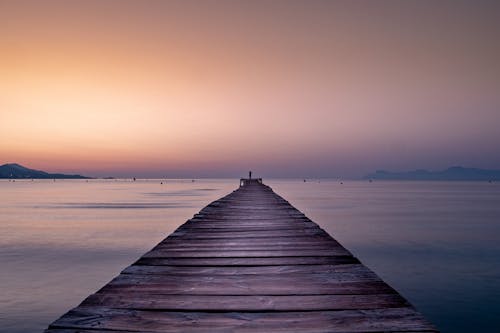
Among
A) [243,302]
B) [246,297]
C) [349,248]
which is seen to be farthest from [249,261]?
[349,248]

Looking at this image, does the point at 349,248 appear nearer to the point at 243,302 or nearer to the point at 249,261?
the point at 249,261

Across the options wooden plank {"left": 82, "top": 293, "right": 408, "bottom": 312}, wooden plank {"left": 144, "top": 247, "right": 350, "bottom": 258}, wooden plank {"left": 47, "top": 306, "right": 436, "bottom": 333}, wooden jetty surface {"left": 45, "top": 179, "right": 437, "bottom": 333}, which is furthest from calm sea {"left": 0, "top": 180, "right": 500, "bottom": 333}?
wooden plank {"left": 47, "top": 306, "right": 436, "bottom": 333}

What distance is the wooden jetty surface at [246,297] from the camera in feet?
9.04

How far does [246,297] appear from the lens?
135 inches

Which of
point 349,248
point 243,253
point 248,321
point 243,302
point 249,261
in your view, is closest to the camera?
point 248,321

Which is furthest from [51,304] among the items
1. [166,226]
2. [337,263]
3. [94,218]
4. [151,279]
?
[94,218]

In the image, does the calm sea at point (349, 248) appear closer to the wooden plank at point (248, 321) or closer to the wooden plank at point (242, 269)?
the wooden plank at point (242, 269)

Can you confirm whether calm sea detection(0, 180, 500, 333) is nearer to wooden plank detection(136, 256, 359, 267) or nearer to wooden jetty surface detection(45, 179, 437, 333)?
wooden plank detection(136, 256, 359, 267)

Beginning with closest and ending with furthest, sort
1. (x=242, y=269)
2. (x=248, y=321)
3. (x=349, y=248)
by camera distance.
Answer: (x=248, y=321)
(x=242, y=269)
(x=349, y=248)

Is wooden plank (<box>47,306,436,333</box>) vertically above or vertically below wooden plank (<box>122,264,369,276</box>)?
above

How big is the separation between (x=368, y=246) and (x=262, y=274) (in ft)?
50.5

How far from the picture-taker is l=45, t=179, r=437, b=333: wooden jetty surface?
2.76m

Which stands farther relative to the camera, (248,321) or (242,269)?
(242,269)

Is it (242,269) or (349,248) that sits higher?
(242,269)
